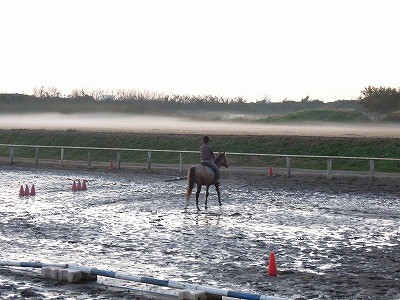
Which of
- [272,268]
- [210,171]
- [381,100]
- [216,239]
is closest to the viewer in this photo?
[272,268]

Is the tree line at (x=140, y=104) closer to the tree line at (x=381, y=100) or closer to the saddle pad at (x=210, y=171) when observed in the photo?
the tree line at (x=381, y=100)

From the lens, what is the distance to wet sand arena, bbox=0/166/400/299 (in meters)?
12.0

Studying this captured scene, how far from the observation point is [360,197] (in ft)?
86.2

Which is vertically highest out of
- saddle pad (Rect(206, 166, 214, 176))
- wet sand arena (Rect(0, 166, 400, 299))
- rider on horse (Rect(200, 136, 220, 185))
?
rider on horse (Rect(200, 136, 220, 185))

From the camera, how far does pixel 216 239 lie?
16.5 meters

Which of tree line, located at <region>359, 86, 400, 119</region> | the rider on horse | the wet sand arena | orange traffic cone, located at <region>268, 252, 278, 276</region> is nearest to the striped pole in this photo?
the wet sand arena

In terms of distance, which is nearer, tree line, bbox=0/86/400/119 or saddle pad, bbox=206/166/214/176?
saddle pad, bbox=206/166/214/176

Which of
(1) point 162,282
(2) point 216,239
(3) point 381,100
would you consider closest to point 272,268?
(1) point 162,282

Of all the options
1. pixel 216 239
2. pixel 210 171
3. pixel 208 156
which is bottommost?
pixel 216 239

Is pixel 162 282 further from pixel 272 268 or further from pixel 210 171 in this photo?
pixel 210 171

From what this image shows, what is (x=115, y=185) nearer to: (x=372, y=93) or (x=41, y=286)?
(x=41, y=286)

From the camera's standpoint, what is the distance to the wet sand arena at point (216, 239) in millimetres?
12047

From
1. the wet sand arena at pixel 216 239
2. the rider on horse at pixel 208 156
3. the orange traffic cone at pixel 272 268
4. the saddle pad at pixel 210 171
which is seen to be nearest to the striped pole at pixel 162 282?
the wet sand arena at pixel 216 239

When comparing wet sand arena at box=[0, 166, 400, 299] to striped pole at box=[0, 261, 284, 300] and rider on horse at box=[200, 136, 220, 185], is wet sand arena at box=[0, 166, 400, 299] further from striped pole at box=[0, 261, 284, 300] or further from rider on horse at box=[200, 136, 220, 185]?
rider on horse at box=[200, 136, 220, 185]
